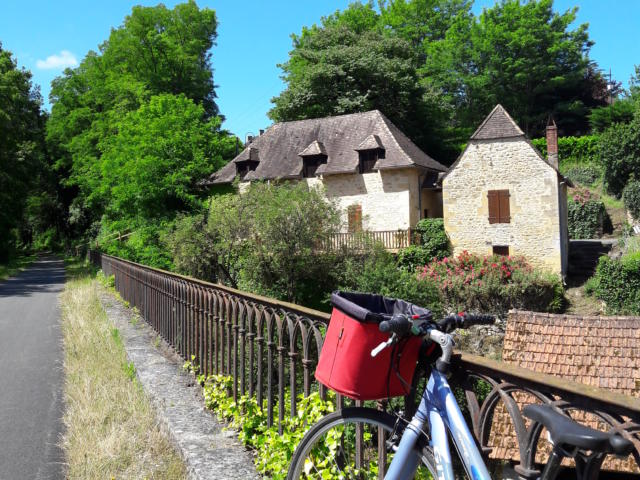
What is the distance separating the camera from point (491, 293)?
974 inches

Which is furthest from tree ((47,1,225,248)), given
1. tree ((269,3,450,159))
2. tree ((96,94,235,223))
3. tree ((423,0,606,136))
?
tree ((423,0,606,136))

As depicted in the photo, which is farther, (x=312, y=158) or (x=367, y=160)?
(x=312, y=158)

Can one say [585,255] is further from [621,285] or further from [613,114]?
[613,114]

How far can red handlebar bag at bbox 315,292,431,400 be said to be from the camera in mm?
2125

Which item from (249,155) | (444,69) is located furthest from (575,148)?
(249,155)

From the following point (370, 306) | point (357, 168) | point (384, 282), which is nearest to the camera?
point (370, 306)

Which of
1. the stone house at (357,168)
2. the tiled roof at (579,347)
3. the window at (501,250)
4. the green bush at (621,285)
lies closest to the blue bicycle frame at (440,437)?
the tiled roof at (579,347)

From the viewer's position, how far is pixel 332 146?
32.9 m

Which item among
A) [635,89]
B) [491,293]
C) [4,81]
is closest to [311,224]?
[491,293]

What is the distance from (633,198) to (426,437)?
3517 cm

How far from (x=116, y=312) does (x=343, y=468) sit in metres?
8.69

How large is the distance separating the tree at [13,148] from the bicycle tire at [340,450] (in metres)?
33.9

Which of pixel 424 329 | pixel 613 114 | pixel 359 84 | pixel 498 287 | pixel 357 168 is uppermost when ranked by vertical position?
pixel 359 84

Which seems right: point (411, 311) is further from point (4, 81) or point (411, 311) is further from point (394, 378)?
point (4, 81)
